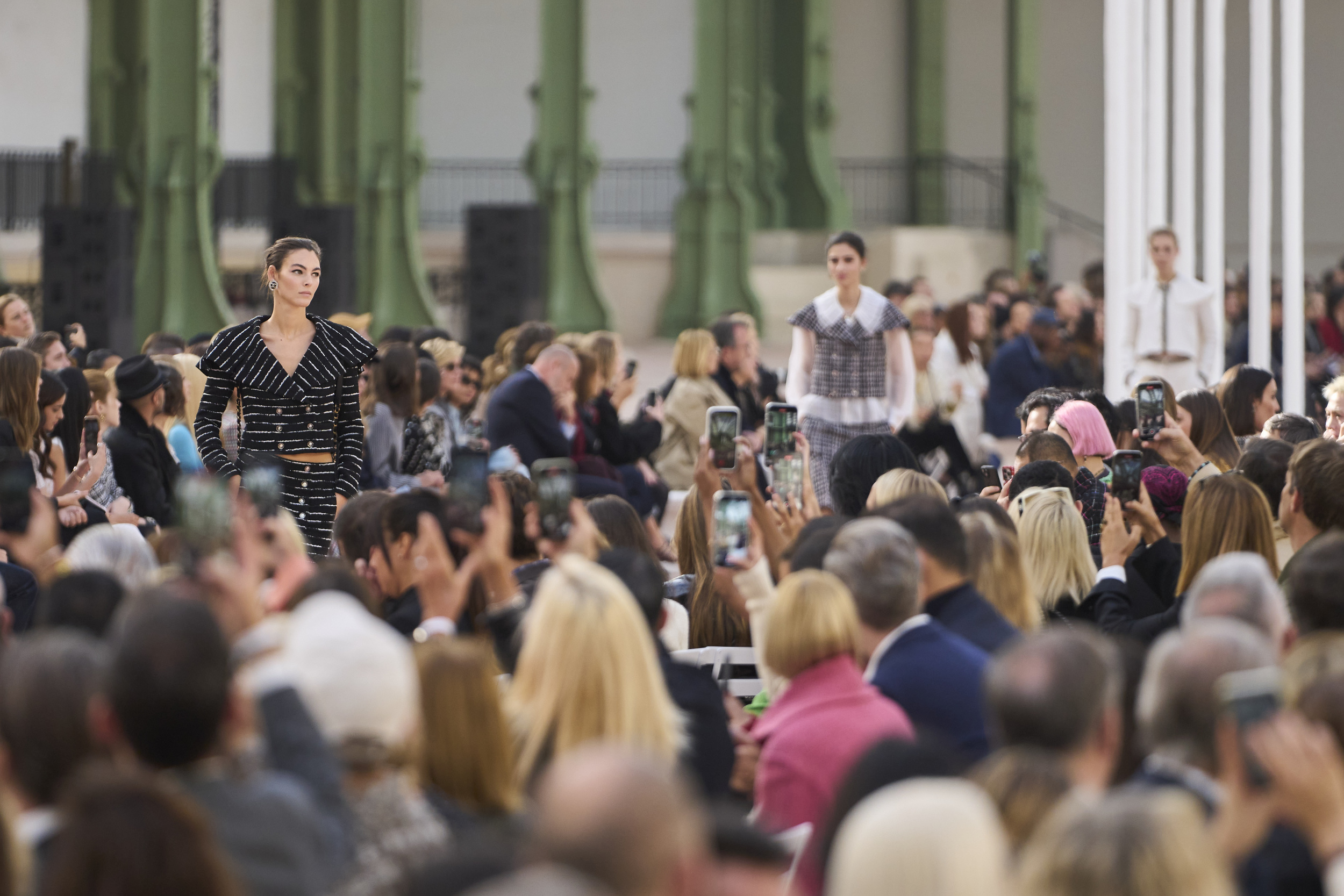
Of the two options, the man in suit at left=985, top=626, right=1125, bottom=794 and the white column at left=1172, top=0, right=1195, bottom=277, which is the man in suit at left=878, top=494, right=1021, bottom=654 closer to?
the man in suit at left=985, top=626, right=1125, bottom=794

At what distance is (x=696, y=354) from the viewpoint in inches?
428

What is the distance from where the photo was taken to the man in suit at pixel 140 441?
25.6ft

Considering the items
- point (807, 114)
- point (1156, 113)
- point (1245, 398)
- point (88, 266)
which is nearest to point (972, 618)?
point (1245, 398)

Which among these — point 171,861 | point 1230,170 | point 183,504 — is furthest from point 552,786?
point 1230,170

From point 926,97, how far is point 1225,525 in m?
18.9

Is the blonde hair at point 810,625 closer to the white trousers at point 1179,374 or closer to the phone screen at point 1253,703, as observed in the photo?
the phone screen at point 1253,703

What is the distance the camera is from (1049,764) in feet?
9.71

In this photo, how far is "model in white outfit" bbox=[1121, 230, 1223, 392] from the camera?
10.4 meters

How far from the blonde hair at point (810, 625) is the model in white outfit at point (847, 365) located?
15.9 feet

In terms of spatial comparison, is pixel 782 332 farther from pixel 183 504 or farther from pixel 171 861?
pixel 171 861

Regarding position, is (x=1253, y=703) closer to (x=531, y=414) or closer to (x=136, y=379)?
(x=136, y=379)

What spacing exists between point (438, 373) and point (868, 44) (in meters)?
15.5

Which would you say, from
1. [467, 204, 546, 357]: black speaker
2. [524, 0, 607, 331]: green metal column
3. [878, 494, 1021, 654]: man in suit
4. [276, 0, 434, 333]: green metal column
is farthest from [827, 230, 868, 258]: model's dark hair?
[524, 0, 607, 331]: green metal column

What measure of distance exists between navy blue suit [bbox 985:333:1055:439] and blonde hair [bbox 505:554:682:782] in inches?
386
